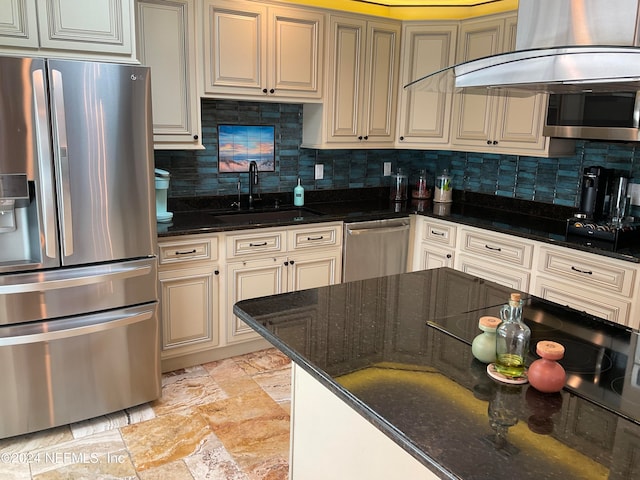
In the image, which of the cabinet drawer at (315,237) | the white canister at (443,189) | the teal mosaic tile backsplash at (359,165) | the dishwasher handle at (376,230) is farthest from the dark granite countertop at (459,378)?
the white canister at (443,189)

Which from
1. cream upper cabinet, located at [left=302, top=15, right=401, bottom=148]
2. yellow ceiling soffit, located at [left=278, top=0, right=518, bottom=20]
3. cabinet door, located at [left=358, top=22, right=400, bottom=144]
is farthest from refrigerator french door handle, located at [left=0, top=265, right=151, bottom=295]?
yellow ceiling soffit, located at [left=278, top=0, right=518, bottom=20]

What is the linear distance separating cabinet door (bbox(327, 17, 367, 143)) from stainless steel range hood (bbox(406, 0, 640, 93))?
223cm

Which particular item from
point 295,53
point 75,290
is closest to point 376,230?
point 295,53

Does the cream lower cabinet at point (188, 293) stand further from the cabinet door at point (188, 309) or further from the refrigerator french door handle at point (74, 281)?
the refrigerator french door handle at point (74, 281)

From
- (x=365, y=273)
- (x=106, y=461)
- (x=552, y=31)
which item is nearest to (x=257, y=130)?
(x=365, y=273)

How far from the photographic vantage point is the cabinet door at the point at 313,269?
361cm

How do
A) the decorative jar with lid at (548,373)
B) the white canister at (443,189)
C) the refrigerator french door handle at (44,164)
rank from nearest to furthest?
the decorative jar with lid at (548,373) → the refrigerator french door handle at (44,164) → the white canister at (443,189)

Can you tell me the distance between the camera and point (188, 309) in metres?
3.28

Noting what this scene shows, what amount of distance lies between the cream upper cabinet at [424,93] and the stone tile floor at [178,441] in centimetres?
214

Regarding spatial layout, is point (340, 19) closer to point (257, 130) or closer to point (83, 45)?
point (257, 130)

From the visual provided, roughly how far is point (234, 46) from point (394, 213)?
61.6 inches

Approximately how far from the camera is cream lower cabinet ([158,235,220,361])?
10.3 feet

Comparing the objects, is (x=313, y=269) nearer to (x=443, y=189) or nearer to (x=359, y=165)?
(x=359, y=165)

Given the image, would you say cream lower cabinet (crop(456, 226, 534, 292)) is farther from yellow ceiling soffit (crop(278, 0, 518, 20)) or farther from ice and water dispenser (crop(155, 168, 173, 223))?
ice and water dispenser (crop(155, 168, 173, 223))
